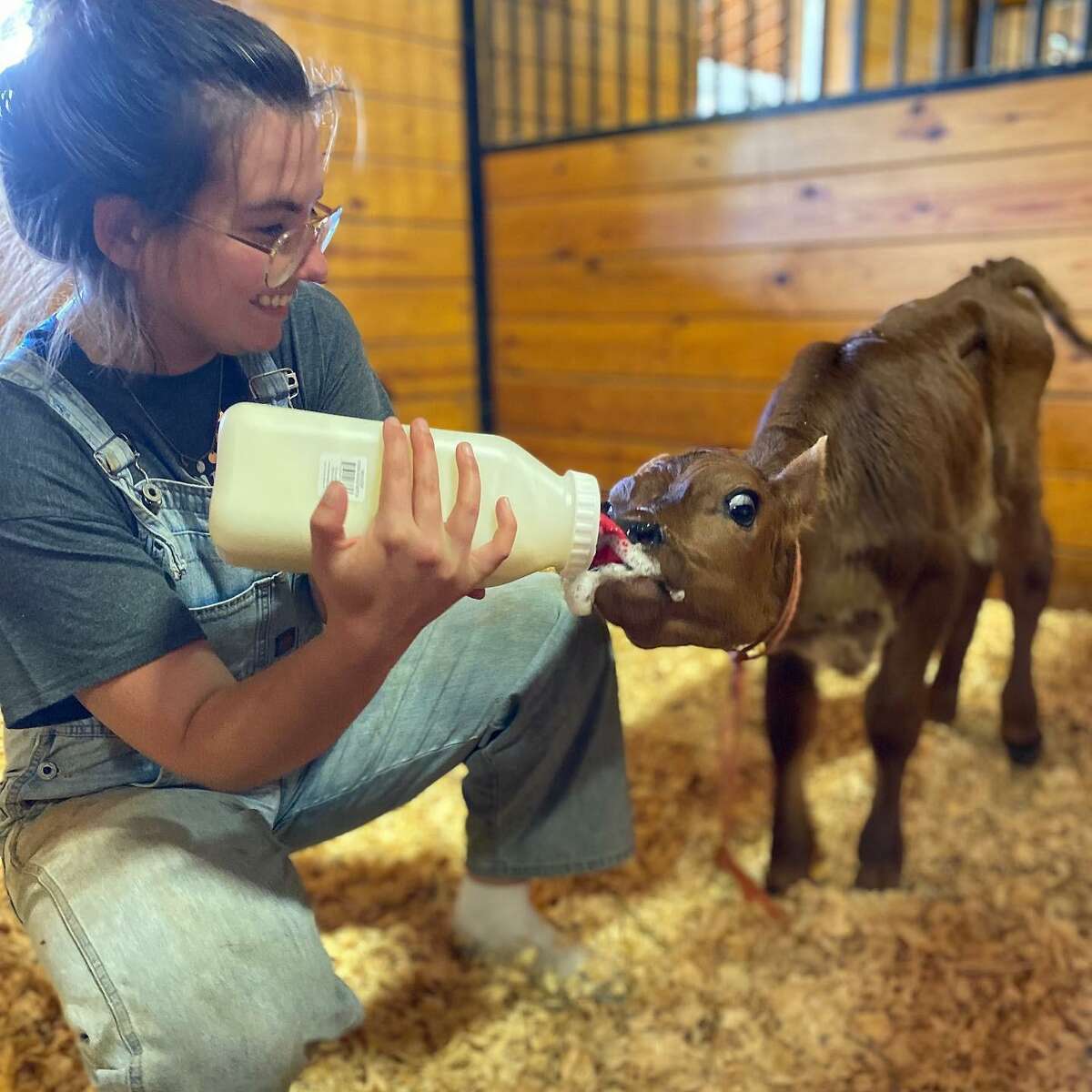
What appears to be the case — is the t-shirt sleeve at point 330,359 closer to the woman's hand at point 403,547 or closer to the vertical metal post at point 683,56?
the woman's hand at point 403,547

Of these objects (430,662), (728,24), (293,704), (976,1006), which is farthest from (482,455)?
(728,24)

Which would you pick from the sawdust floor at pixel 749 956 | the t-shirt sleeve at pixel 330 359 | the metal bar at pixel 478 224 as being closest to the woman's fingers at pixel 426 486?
the t-shirt sleeve at pixel 330 359

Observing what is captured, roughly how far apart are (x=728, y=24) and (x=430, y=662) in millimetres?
3847

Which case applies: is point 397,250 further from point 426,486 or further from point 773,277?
point 426,486

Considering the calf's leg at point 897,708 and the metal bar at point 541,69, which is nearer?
the calf's leg at point 897,708

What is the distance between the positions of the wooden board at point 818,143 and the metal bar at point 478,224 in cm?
5

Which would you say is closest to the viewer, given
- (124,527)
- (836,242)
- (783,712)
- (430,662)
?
(124,527)

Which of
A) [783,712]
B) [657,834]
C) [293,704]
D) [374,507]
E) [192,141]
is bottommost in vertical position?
[657,834]

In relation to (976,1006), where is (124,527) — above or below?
above

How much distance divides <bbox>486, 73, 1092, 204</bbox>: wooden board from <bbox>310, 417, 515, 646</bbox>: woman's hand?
1837mm

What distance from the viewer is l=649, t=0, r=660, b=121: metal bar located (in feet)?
11.2

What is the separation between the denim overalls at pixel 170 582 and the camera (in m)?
0.85

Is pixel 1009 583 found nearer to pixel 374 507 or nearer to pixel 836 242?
pixel 836 242

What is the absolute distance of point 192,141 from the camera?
77cm
